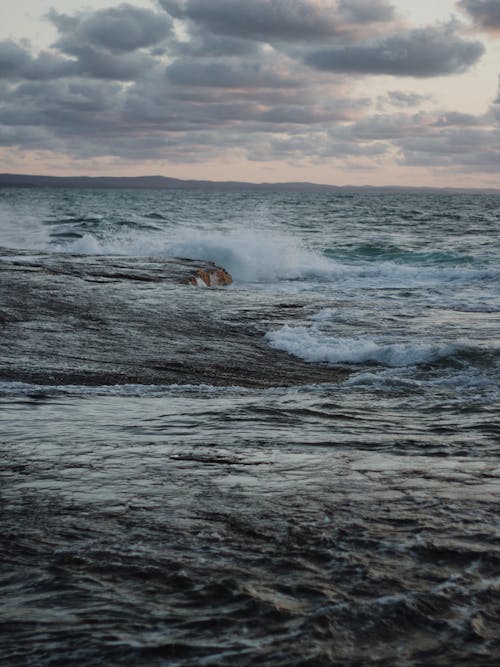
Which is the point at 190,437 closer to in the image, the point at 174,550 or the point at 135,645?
the point at 174,550

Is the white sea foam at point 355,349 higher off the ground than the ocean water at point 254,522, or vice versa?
the ocean water at point 254,522

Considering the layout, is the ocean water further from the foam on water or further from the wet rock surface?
the foam on water

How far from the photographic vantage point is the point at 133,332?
347 inches

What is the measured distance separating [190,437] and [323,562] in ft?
6.54

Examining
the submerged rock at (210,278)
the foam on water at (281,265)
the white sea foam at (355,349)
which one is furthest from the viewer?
the foam on water at (281,265)

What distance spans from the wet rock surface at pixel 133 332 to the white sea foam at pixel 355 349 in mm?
273

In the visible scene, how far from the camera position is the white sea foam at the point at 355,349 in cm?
797

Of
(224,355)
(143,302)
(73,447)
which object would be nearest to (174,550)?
(73,447)

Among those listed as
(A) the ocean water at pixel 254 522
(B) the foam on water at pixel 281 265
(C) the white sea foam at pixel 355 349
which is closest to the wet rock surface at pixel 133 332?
(C) the white sea foam at pixel 355 349

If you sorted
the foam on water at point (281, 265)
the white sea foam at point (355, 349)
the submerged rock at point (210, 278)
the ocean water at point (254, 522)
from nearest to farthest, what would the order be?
1. the ocean water at point (254, 522)
2. the white sea foam at point (355, 349)
3. the submerged rock at point (210, 278)
4. the foam on water at point (281, 265)

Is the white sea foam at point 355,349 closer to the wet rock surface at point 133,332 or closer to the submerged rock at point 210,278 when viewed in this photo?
the wet rock surface at point 133,332

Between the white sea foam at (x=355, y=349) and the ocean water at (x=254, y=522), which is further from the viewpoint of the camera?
the white sea foam at (x=355, y=349)

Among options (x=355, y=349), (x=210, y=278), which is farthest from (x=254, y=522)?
(x=210, y=278)

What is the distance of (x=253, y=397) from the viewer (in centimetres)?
612
